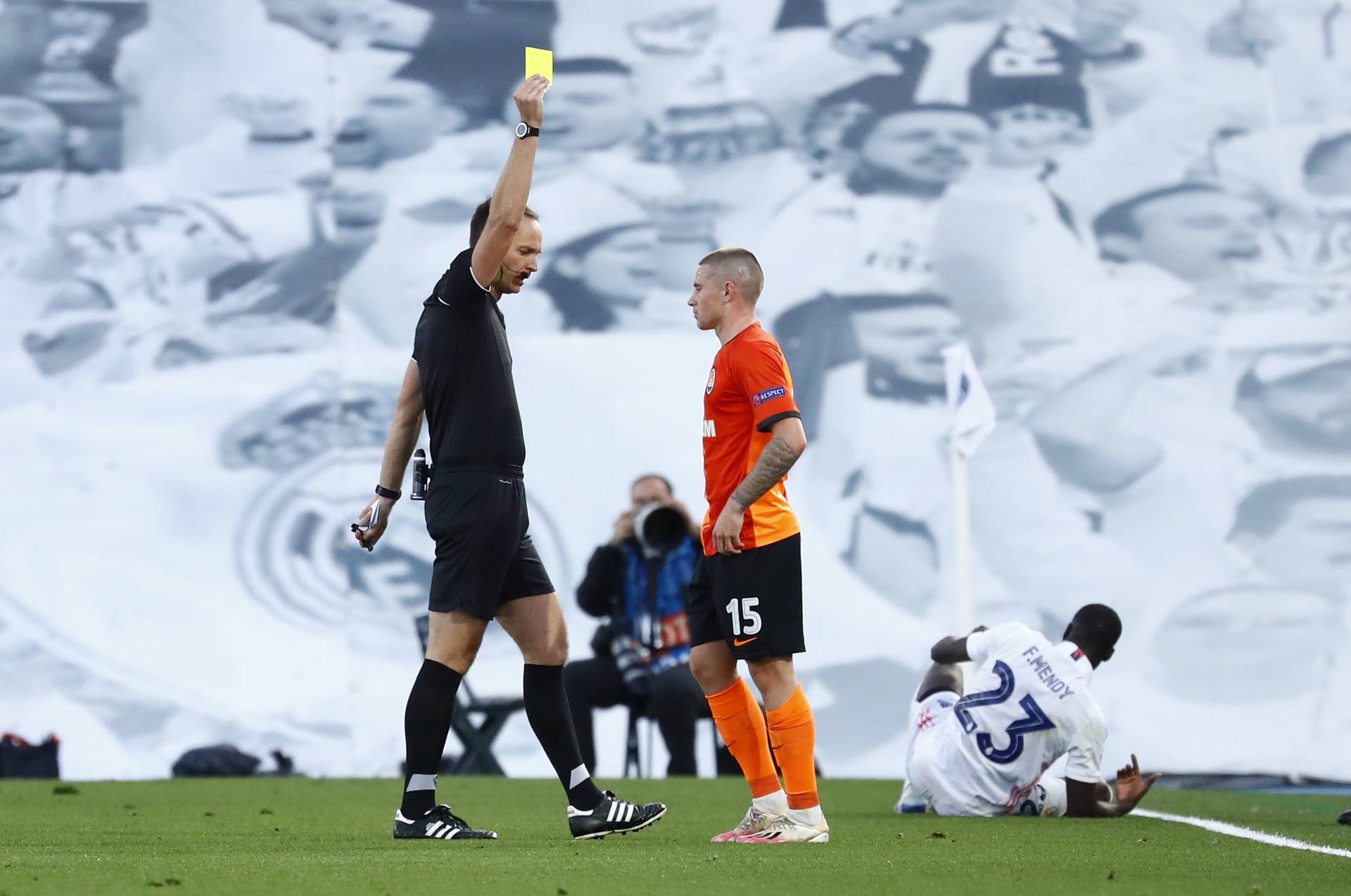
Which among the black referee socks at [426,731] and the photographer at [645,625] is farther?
the photographer at [645,625]

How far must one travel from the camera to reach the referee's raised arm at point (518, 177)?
3688 mm

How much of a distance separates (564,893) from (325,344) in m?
5.87

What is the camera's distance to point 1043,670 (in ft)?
15.7

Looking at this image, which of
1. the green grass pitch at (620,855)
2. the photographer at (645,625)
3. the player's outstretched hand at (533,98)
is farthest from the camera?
the photographer at (645,625)

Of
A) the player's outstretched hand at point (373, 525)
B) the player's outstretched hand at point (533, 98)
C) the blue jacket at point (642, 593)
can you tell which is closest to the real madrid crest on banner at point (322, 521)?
the blue jacket at point (642, 593)

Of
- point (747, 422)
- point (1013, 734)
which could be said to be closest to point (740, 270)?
point (747, 422)

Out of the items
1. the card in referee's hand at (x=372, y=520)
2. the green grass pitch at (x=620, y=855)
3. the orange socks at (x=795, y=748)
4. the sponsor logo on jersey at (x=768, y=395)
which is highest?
the sponsor logo on jersey at (x=768, y=395)

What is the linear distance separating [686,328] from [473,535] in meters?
4.67

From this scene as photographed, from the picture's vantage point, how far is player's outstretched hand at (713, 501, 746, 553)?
374 cm

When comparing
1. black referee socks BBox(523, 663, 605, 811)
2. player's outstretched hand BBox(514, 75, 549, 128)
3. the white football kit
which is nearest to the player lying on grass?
the white football kit

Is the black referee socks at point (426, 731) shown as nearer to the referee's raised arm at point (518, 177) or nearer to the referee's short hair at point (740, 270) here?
the referee's raised arm at point (518, 177)

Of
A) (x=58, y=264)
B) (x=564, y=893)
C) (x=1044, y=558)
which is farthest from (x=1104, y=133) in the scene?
(x=564, y=893)

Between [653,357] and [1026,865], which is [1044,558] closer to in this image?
[653,357]

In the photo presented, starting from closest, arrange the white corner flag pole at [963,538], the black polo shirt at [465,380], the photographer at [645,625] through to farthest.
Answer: the black polo shirt at [465,380], the white corner flag pole at [963,538], the photographer at [645,625]
